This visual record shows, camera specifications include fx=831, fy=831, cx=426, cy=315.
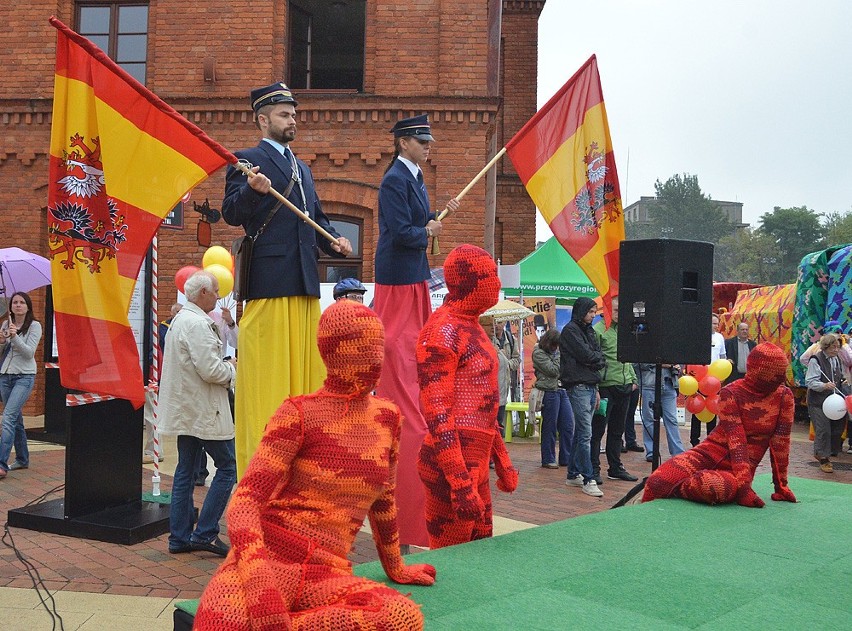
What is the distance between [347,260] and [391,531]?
1084 centimetres

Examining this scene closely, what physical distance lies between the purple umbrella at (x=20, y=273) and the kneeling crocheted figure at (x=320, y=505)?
339 inches

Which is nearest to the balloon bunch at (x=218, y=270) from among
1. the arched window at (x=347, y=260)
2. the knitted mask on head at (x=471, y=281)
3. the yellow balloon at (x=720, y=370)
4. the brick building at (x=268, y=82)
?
the brick building at (x=268, y=82)

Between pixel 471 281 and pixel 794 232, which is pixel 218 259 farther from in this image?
pixel 794 232

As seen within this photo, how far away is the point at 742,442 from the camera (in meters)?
5.38

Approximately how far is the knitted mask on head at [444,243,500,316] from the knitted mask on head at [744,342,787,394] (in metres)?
2.28

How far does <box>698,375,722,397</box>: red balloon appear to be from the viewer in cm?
854

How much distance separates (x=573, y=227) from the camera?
5578mm

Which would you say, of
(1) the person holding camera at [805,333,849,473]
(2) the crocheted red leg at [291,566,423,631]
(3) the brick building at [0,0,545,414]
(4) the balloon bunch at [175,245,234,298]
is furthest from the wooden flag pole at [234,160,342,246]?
(3) the brick building at [0,0,545,414]

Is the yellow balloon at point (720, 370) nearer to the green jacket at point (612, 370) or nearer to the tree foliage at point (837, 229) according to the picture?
the green jacket at point (612, 370)

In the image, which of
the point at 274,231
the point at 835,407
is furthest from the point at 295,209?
the point at 835,407

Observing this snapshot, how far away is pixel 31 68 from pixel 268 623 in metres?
13.8

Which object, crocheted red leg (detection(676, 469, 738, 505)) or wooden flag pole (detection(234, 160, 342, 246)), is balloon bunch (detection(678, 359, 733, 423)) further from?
wooden flag pole (detection(234, 160, 342, 246))

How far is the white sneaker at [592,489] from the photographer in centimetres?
810

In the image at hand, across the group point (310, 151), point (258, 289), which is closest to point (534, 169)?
point (258, 289)
